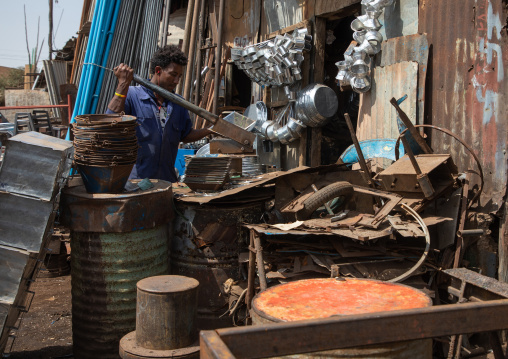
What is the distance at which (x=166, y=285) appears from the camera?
3.18m

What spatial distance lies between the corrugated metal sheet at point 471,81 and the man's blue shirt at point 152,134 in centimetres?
241

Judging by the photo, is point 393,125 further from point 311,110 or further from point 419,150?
point 311,110

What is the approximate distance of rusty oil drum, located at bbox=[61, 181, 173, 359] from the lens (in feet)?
12.1

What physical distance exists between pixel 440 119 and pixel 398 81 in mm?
599

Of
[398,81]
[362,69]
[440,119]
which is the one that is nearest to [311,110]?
[362,69]

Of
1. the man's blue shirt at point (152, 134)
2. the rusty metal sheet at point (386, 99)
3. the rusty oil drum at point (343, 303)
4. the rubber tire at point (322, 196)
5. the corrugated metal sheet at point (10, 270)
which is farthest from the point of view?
the rusty metal sheet at point (386, 99)

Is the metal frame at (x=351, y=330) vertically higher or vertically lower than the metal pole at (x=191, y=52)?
lower

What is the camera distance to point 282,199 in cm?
432

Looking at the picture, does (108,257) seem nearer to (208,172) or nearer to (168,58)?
(208,172)

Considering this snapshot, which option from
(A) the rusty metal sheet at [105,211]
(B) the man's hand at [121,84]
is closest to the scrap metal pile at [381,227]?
(A) the rusty metal sheet at [105,211]

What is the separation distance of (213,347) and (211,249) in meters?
2.73

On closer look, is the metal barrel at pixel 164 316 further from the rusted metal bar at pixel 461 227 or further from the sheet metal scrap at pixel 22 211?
the rusted metal bar at pixel 461 227

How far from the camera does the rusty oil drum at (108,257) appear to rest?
12.1 ft

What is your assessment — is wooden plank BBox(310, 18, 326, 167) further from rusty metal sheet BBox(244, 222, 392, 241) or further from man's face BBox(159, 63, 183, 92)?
rusty metal sheet BBox(244, 222, 392, 241)
